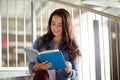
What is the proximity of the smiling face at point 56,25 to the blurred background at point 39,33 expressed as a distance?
69cm

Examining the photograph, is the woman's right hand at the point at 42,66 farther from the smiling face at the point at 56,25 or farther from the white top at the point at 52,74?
the smiling face at the point at 56,25

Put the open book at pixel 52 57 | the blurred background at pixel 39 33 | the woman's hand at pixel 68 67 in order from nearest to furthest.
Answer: the open book at pixel 52 57 < the woman's hand at pixel 68 67 < the blurred background at pixel 39 33

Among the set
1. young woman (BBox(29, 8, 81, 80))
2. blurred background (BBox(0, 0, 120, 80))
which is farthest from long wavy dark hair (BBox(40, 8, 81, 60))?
blurred background (BBox(0, 0, 120, 80))

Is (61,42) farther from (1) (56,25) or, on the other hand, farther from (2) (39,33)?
(2) (39,33)

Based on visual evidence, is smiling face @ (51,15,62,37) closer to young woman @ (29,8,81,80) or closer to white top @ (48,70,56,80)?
young woman @ (29,8,81,80)

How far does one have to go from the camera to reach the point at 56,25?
4.49ft

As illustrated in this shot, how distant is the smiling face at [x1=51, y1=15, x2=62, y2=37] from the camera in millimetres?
1359

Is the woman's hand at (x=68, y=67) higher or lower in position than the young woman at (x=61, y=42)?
lower

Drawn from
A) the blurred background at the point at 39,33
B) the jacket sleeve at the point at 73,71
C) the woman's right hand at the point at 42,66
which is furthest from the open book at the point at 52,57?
the blurred background at the point at 39,33

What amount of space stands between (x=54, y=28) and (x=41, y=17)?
1163 mm

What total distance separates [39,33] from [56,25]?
1.15 m

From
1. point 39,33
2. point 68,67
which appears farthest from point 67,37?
point 39,33

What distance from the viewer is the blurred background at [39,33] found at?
209 cm

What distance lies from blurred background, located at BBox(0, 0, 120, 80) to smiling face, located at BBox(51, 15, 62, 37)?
0.69 m
